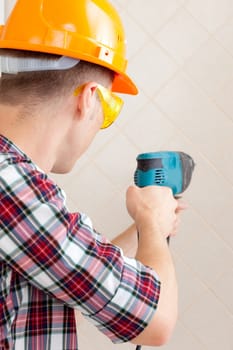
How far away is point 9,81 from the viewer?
1044 mm

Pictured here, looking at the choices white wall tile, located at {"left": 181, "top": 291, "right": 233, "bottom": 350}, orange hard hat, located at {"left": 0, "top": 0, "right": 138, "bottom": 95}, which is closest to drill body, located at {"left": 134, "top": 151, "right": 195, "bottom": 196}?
orange hard hat, located at {"left": 0, "top": 0, "right": 138, "bottom": 95}

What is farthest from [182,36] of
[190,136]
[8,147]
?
[8,147]

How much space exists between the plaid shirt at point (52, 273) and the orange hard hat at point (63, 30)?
20 centimetres

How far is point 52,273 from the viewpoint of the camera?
0.91m

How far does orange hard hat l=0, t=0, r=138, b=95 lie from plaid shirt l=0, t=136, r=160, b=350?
0.65 ft

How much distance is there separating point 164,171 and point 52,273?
19.9 inches

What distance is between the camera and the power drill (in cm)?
134

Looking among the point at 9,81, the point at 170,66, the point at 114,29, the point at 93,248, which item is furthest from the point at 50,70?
the point at 170,66

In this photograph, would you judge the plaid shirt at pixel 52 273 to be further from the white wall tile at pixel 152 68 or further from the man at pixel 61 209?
the white wall tile at pixel 152 68

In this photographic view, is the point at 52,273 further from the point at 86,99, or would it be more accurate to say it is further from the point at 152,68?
the point at 152,68

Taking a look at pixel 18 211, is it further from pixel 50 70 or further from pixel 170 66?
pixel 170 66

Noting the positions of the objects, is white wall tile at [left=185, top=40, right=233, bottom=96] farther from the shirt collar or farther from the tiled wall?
the shirt collar

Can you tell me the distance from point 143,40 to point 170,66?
4.8 inches

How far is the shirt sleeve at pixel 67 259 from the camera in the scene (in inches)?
35.4
